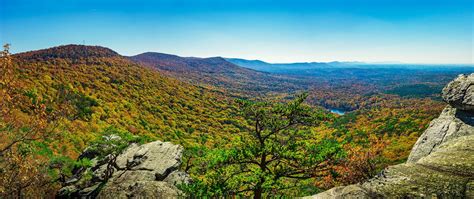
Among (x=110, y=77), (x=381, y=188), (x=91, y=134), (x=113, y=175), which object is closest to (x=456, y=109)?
(x=381, y=188)

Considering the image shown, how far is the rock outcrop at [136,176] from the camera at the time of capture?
14.4 metres

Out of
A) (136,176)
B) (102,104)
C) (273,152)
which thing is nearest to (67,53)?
(102,104)

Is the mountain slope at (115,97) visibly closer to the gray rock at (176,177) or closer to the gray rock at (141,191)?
the gray rock at (176,177)

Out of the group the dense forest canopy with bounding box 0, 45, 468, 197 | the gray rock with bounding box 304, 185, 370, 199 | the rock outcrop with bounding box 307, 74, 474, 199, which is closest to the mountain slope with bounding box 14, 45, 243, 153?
the dense forest canopy with bounding box 0, 45, 468, 197

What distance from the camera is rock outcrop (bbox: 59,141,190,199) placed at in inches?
567

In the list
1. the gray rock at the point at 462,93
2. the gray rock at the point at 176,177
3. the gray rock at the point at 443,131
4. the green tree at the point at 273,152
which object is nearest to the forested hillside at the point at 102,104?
the gray rock at the point at 176,177

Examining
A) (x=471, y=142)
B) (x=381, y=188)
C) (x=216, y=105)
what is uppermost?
(x=471, y=142)

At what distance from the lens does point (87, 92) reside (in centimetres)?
5678

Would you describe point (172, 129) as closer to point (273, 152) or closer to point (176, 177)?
point (176, 177)

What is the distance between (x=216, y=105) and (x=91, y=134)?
204 ft

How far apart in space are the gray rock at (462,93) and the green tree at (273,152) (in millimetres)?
6946

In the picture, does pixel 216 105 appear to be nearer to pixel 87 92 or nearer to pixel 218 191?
pixel 87 92

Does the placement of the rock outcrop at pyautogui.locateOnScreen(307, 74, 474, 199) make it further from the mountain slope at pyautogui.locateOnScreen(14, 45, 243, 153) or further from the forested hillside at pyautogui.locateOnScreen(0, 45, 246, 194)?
the mountain slope at pyautogui.locateOnScreen(14, 45, 243, 153)

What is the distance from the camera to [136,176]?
1811cm
